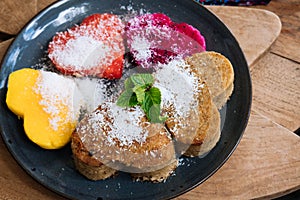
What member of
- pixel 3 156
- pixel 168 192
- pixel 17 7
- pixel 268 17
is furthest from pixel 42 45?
pixel 268 17

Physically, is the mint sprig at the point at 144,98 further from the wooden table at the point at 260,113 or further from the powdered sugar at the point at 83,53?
the wooden table at the point at 260,113

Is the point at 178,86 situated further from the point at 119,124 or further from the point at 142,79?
the point at 119,124

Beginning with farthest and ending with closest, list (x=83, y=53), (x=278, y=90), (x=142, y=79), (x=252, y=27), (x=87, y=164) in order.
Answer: (x=252, y=27) → (x=278, y=90) → (x=83, y=53) → (x=142, y=79) → (x=87, y=164)

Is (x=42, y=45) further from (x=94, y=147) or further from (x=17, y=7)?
(x=94, y=147)

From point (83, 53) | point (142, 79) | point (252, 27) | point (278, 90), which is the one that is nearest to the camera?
point (142, 79)

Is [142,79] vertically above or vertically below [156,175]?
above

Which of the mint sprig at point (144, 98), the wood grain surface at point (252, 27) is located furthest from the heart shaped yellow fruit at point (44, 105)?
the wood grain surface at point (252, 27)

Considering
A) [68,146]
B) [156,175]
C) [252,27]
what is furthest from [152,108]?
[252,27]

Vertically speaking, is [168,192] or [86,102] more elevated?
[86,102]
